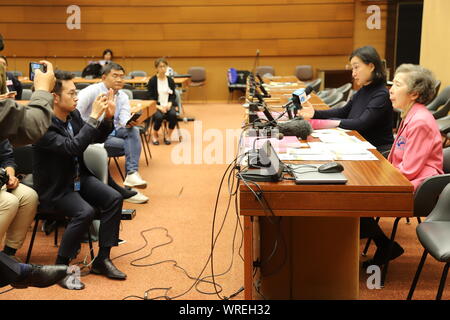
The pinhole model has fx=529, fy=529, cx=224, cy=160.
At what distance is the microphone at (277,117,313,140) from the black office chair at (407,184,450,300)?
0.90 m

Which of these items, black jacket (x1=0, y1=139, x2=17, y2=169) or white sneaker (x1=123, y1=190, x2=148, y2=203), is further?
white sneaker (x1=123, y1=190, x2=148, y2=203)

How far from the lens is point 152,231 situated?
4035 millimetres

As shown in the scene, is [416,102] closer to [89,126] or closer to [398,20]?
[89,126]

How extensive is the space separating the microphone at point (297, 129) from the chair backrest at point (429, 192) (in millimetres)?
785

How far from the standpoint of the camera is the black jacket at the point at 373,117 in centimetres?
357

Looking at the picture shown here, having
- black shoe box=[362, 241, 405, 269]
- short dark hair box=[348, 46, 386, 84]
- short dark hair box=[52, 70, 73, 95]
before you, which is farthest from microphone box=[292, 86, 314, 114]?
short dark hair box=[52, 70, 73, 95]

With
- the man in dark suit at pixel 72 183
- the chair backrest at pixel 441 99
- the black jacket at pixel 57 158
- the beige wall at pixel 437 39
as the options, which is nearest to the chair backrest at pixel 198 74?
the beige wall at pixel 437 39

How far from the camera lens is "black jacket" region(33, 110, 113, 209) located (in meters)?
3.09

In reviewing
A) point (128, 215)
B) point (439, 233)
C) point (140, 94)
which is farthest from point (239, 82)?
point (439, 233)

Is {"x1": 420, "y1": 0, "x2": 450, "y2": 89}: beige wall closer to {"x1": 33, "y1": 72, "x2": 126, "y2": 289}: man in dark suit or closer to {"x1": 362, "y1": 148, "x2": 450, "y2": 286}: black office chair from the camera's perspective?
{"x1": 362, "y1": 148, "x2": 450, "y2": 286}: black office chair

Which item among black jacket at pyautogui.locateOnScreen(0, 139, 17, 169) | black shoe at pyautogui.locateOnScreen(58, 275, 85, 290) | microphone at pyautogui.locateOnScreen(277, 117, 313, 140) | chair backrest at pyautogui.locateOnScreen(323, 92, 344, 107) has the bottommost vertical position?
black shoe at pyautogui.locateOnScreen(58, 275, 85, 290)

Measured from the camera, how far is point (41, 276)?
8.41 ft

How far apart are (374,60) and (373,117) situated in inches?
15.6
